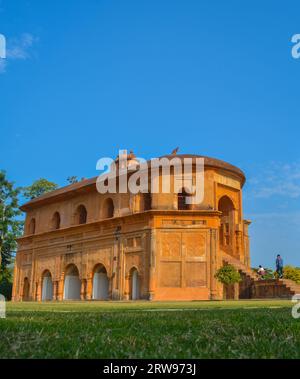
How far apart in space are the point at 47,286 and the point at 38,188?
41.9 ft

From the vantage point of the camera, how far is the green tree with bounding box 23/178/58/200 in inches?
1713

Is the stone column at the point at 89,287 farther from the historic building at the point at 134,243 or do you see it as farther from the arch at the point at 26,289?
the arch at the point at 26,289

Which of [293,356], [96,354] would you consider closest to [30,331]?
[96,354]

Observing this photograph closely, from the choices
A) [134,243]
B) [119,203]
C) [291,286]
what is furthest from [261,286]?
[119,203]

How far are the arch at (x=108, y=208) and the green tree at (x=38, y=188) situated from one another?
583 inches

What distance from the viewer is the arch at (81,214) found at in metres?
33.0

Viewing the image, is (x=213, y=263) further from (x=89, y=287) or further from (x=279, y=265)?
(x=89, y=287)

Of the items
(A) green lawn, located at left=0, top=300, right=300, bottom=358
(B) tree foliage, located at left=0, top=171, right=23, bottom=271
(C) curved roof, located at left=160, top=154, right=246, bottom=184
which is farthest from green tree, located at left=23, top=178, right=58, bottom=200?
(A) green lawn, located at left=0, top=300, right=300, bottom=358

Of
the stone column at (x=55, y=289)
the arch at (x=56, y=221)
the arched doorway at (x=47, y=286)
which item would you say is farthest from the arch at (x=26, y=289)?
the arch at (x=56, y=221)

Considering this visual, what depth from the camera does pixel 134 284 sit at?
27203 millimetres

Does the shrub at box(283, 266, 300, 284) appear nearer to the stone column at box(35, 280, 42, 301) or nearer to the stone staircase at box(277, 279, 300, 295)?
the stone staircase at box(277, 279, 300, 295)

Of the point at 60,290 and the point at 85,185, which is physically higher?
the point at 85,185

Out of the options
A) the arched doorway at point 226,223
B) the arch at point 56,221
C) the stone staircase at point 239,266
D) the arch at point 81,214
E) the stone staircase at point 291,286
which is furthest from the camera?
the arch at point 56,221
